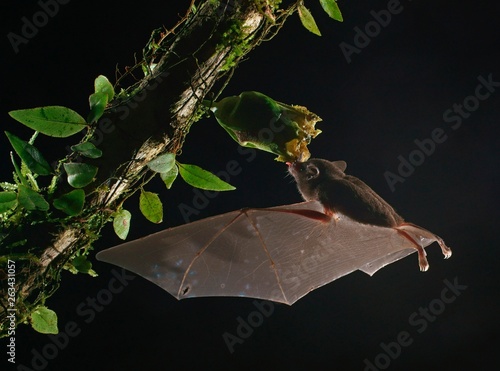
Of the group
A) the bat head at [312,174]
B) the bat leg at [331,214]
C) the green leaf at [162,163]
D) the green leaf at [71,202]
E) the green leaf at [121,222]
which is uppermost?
the green leaf at [71,202]

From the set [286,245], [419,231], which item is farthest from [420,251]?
[286,245]

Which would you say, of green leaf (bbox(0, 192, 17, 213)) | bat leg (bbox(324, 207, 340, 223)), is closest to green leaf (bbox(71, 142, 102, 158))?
green leaf (bbox(0, 192, 17, 213))

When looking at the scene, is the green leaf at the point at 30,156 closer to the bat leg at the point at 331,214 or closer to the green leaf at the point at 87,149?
the green leaf at the point at 87,149

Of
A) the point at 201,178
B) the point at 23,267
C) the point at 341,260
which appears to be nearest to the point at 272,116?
the point at 201,178

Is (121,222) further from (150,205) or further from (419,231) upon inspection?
(419,231)

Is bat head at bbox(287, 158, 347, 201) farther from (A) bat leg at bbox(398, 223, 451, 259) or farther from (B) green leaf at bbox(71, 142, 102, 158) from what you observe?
(B) green leaf at bbox(71, 142, 102, 158)

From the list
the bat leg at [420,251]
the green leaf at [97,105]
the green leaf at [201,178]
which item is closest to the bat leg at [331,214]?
the bat leg at [420,251]

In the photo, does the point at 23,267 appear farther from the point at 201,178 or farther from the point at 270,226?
the point at 270,226
